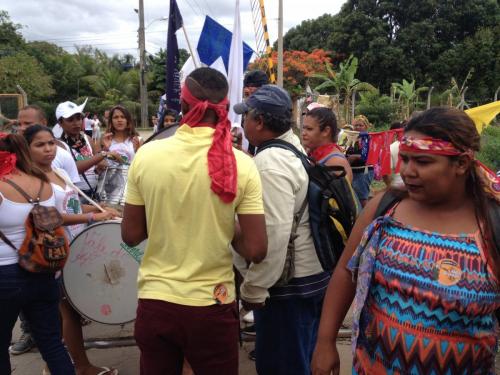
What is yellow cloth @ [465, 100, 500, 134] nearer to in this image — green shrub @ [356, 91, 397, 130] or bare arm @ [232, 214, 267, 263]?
bare arm @ [232, 214, 267, 263]

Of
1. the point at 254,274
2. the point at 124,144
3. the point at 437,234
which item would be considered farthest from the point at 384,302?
the point at 124,144

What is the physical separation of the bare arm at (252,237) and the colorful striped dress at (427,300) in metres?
0.47

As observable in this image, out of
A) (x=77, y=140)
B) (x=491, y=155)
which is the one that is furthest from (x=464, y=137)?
(x=491, y=155)

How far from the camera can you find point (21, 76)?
88.0 feet

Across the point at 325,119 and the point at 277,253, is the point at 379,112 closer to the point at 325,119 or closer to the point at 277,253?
the point at 325,119

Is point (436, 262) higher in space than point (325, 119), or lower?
lower

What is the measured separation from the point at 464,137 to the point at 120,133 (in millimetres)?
3869

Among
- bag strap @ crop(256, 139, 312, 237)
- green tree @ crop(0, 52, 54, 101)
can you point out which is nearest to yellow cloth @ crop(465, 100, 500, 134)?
bag strap @ crop(256, 139, 312, 237)

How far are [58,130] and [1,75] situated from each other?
80.2ft

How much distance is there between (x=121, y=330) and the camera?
3.97 meters

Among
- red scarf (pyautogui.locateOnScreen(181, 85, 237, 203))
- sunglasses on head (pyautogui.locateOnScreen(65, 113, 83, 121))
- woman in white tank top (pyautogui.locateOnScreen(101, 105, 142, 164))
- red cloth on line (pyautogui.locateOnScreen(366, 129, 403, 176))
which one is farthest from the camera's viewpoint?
red cloth on line (pyautogui.locateOnScreen(366, 129, 403, 176))

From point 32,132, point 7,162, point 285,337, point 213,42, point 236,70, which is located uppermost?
point 213,42

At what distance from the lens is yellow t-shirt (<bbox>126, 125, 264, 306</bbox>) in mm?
1827

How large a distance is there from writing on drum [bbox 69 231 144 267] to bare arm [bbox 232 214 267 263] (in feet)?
3.53
